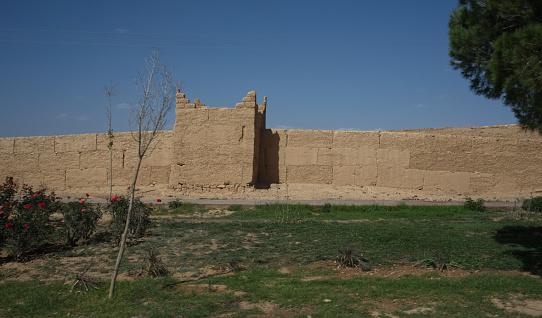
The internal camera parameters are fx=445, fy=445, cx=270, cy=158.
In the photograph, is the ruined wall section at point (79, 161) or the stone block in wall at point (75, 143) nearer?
the ruined wall section at point (79, 161)

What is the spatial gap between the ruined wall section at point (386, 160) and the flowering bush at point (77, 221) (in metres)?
9.49

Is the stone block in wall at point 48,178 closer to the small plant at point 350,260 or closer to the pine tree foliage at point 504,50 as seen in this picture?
the small plant at point 350,260

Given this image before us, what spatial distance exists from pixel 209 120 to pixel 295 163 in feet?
12.4

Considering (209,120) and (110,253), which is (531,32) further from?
(209,120)

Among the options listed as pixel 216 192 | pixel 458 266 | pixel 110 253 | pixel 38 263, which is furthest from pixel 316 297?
pixel 216 192

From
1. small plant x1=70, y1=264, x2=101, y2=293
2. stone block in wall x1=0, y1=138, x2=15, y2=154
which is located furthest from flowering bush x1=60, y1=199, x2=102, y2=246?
stone block in wall x1=0, y1=138, x2=15, y2=154

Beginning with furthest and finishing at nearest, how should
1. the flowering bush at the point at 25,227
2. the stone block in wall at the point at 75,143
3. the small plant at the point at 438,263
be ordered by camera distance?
1. the stone block in wall at the point at 75,143
2. the flowering bush at the point at 25,227
3. the small plant at the point at 438,263

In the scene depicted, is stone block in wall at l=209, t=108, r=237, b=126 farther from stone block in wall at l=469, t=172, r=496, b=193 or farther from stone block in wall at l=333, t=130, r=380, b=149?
stone block in wall at l=469, t=172, r=496, b=193

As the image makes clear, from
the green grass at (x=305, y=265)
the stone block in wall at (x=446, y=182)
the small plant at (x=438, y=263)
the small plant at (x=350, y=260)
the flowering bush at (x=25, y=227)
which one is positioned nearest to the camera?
the green grass at (x=305, y=265)

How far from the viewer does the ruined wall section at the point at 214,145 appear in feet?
54.5

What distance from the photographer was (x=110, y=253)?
8125 mm

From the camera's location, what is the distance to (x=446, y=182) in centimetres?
1778

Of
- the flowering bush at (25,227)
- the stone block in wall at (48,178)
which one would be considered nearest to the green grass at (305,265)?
the flowering bush at (25,227)

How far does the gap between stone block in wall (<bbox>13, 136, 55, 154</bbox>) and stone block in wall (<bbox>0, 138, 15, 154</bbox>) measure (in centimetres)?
27
